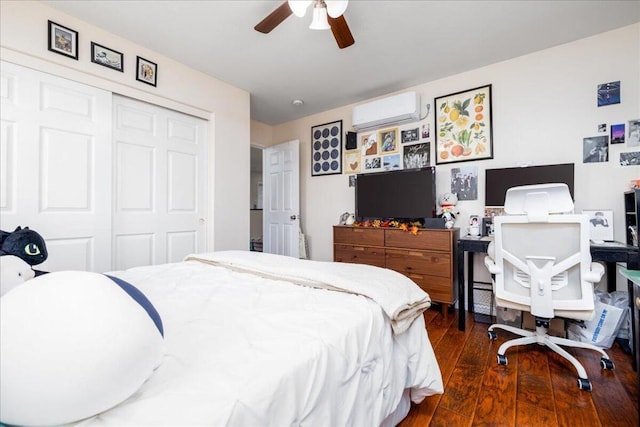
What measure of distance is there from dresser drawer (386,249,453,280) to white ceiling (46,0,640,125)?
1.90 metres

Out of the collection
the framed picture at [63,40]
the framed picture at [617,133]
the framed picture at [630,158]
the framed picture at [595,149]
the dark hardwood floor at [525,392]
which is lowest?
the dark hardwood floor at [525,392]

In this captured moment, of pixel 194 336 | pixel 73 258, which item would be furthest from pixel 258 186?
pixel 194 336

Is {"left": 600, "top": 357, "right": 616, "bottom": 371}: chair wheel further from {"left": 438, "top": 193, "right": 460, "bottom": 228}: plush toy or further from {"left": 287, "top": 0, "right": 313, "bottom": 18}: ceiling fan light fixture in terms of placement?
{"left": 287, "top": 0, "right": 313, "bottom": 18}: ceiling fan light fixture

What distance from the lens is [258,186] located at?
7691mm

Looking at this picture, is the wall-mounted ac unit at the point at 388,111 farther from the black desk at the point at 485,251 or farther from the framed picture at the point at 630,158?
Answer: the framed picture at the point at 630,158

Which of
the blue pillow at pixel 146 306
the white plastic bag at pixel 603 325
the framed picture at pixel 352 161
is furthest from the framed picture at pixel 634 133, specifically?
the blue pillow at pixel 146 306

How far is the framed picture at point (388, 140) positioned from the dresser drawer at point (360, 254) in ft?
4.09

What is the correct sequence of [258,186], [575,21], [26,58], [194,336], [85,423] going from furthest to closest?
[258,186] < [575,21] < [26,58] < [194,336] < [85,423]

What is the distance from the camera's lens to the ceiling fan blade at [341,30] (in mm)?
1781

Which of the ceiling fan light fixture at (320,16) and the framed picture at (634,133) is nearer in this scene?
the ceiling fan light fixture at (320,16)

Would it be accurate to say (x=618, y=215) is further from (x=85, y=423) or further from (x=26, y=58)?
(x=26, y=58)

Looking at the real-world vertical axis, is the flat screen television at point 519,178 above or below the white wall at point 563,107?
below

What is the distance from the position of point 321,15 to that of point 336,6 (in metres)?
0.13

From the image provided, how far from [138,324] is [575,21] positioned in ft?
11.0
